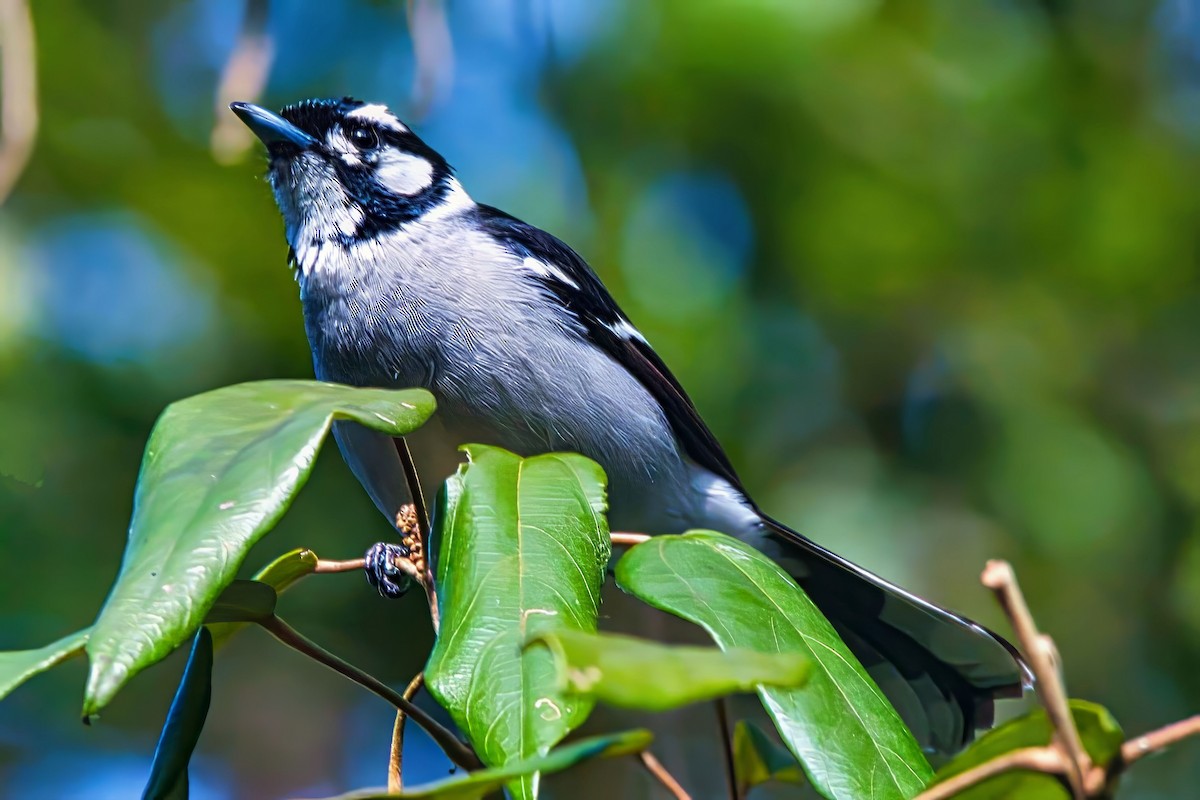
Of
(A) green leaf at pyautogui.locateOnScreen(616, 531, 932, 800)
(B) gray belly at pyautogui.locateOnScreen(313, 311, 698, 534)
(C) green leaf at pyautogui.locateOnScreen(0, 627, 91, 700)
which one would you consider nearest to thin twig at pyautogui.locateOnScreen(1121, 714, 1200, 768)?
(A) green leaf at pyautogui.locateOnScreen(616, 531, 932, 800)

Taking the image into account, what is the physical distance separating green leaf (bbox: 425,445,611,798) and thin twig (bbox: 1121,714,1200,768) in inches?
17.0

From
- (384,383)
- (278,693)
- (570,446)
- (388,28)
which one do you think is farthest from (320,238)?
(278,693)

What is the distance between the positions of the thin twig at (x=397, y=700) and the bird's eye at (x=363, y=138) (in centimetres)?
174

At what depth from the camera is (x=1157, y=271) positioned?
400cm

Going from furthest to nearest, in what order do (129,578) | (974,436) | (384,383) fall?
1. (974,436)
2. (384,383)
3. (129,578)

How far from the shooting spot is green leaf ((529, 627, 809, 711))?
0.71 metres

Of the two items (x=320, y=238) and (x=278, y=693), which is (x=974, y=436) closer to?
(x=320, y=238)

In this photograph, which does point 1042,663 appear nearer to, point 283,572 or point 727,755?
point 727,755

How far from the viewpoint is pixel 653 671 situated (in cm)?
73

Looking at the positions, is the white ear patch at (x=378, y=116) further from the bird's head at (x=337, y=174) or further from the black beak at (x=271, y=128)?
the black beak at (x=271, y=128)

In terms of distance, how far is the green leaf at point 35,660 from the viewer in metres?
1.08

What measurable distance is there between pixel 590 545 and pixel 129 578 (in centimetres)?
51

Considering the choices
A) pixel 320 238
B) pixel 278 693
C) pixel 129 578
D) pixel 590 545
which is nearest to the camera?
pixel 129 578

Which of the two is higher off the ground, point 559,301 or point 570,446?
point 559,301
